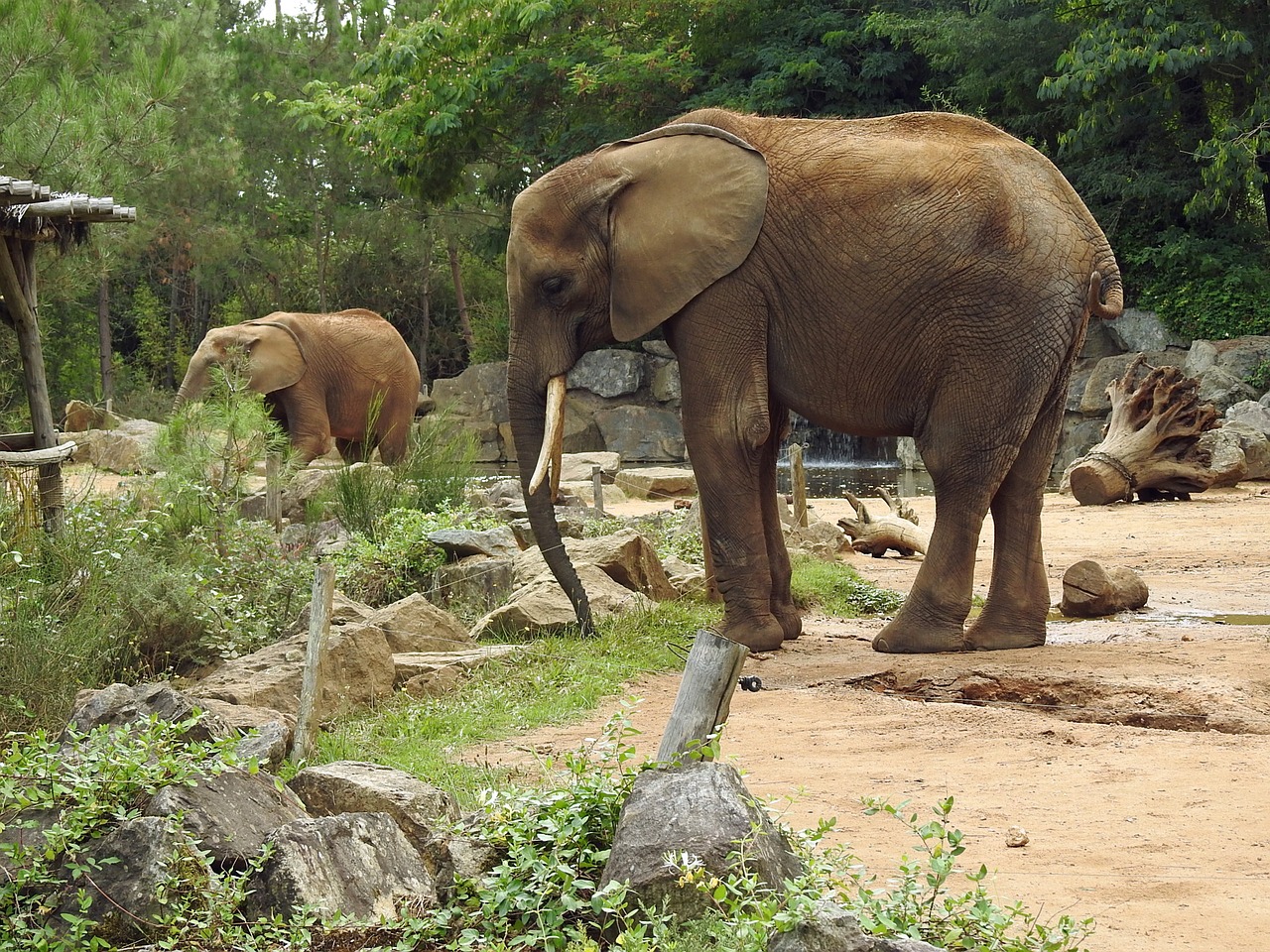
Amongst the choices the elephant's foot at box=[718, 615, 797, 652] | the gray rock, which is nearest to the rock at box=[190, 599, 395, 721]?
the elephant's foot at box=[718, 615, 797, 652]

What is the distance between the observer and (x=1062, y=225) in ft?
23.1

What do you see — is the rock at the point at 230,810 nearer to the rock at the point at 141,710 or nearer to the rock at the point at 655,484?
the rock at the point at 141,710

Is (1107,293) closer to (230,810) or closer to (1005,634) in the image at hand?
(1005,634)

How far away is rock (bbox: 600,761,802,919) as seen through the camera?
327 cm

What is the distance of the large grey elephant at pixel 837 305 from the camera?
7.03m

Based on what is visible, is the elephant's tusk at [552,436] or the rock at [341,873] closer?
the rock at [341,873]

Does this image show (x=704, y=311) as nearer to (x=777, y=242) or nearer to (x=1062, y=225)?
(x=777, y=242)

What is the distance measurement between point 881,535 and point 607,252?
5.81m

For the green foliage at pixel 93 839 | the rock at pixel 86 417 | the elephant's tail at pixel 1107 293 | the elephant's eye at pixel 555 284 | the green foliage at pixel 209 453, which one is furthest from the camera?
the rock at pixel 86 417

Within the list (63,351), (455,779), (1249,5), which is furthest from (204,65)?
(455,779)

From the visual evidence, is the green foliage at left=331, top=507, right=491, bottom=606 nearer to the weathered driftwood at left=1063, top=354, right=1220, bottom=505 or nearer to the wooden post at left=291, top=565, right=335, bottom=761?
the wooden post at left=291, top=565, right=335, bottom=761

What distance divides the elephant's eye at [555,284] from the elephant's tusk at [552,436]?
481mm

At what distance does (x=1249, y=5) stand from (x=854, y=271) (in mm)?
17081

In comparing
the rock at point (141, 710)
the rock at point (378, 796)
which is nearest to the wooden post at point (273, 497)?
the rock at point (141, 710)
